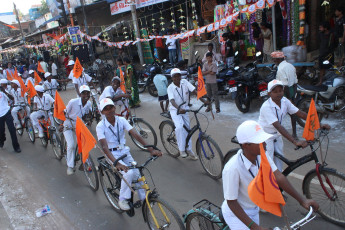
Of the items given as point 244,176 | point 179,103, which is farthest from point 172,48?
point 244,176

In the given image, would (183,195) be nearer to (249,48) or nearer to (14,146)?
(14,146)

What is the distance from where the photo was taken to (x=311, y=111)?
11.3ft

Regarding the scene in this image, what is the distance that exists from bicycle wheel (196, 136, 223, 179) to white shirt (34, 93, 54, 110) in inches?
162

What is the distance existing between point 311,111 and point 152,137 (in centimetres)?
410

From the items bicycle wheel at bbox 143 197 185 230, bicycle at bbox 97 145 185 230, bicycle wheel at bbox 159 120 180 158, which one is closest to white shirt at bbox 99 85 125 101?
bicycle wheel at bbox 159 120 180 158

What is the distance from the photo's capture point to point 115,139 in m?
4.20

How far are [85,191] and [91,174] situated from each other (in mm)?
334

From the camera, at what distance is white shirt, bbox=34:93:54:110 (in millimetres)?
7273

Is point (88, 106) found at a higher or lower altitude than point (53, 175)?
higher

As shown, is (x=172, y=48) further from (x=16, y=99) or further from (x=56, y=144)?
(x=56, y=144)

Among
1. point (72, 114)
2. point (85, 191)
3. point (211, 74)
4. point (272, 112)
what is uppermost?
point (272, 112)

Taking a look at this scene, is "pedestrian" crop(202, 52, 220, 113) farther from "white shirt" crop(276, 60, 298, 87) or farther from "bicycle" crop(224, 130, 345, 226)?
"bicycle" crop(224, 130, 345, 226)

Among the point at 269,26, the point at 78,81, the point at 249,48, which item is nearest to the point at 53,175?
the point at 78,81

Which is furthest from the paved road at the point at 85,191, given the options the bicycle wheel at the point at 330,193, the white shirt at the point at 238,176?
the white shirt at the point at 238,176
